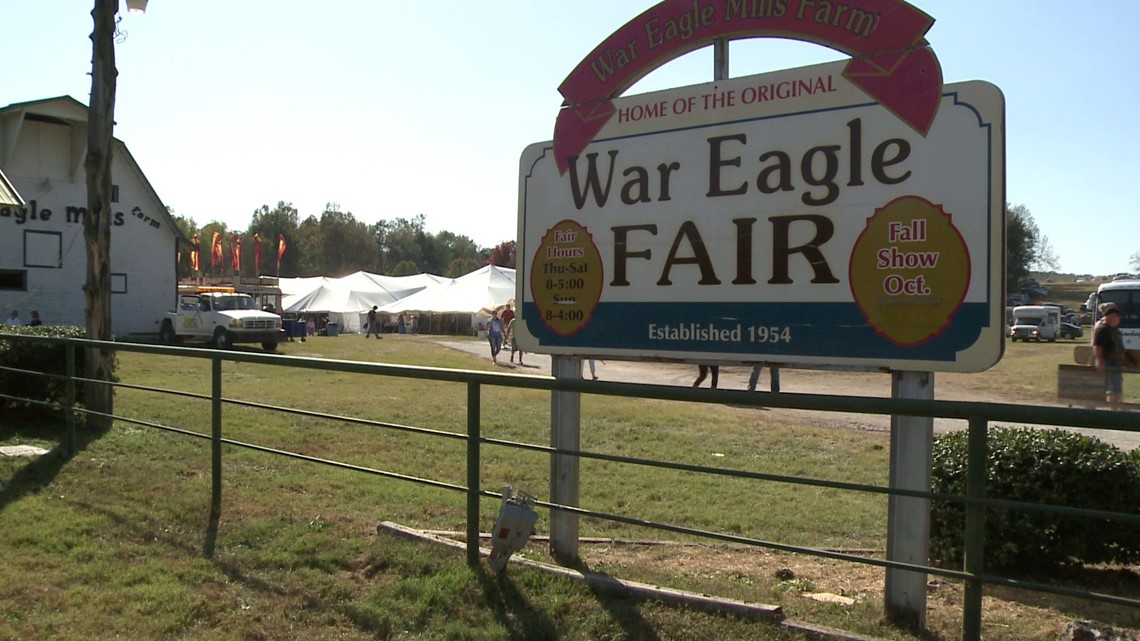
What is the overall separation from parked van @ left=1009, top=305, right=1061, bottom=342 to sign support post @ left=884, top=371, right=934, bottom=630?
53928 millimetres

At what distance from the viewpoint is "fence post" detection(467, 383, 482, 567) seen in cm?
484

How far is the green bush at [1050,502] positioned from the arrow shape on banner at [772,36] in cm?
236

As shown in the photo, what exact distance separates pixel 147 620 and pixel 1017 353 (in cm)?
3830

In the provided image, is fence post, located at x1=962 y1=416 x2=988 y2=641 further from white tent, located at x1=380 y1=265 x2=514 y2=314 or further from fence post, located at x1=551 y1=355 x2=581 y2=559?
white tent, located at x1=380 y1=265 x2=514 y2=314

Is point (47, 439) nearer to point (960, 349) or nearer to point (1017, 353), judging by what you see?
point (960, 349)

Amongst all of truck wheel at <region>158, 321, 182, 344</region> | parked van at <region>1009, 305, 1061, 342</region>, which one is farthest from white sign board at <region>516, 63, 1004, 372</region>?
parked van at <region>1009, 305, 1061, 342</region>

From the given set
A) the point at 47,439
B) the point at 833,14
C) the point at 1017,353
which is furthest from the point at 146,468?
the point at 1017,353

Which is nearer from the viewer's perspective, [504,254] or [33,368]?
[33,368]

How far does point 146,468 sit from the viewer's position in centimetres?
757

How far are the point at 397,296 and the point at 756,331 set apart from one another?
59.1m

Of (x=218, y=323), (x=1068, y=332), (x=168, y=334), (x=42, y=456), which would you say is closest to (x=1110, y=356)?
(x=42, y=456)

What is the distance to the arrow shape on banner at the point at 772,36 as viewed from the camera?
429 centimetres

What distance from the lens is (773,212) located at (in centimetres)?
474

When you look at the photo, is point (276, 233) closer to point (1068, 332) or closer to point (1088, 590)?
point (1068, 332)
